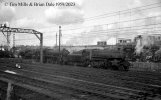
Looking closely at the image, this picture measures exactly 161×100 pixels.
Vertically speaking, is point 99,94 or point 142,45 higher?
point 142,45

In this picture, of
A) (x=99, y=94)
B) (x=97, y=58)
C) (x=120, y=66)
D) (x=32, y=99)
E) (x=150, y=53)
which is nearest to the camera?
(x=32, y=99)

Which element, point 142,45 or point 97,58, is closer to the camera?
point 97,58

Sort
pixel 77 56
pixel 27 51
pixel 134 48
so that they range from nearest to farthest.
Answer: pixel 77 56
pixel 134 48
pixel 27 51

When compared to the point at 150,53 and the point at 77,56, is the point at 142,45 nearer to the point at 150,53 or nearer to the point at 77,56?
the point at 150,53

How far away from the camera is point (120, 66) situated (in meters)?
23.5

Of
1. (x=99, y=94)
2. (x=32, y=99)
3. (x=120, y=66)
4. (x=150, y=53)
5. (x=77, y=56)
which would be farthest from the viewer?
(x=150, y=53)

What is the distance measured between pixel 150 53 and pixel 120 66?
58.3 ft

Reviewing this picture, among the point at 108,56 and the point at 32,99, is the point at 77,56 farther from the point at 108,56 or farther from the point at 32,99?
the point at 32,99

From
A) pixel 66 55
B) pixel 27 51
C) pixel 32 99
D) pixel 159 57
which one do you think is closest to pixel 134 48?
pixel 159 57

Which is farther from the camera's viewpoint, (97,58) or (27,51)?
(27,51)

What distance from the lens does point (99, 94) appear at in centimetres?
841

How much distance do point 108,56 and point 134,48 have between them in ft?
63.3

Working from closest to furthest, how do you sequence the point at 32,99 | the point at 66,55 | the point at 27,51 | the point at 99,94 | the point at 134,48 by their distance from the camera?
the point at 32,99
the point at 99,94
the point at 66,55
the point at 134,48
the point at 27,51

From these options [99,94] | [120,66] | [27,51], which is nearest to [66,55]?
[120,66]
